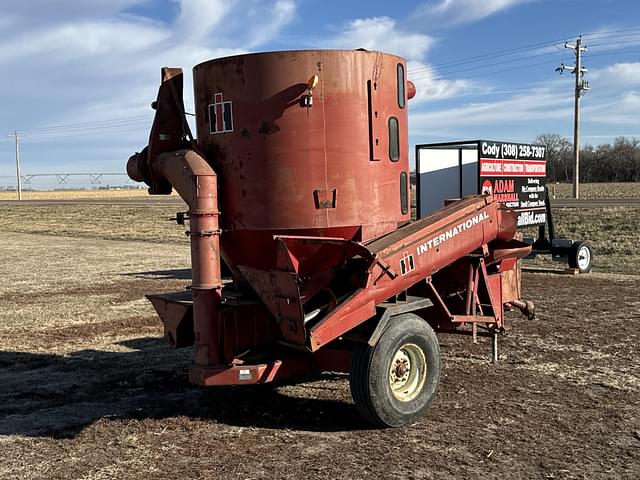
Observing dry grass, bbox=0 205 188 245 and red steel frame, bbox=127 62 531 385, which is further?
dry grass, bbox=0 205 188 245

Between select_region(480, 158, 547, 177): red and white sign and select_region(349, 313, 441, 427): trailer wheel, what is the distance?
→ 28.3 feet

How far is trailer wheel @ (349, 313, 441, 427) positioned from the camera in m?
5.11

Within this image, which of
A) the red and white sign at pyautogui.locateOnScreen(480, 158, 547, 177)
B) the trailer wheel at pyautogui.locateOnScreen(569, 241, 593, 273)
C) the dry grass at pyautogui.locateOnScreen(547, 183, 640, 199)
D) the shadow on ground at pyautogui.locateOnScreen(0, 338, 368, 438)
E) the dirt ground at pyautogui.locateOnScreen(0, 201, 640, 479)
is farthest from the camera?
the dry grass at pyautogui.locateOnScreen(547, 183, 640, 199)

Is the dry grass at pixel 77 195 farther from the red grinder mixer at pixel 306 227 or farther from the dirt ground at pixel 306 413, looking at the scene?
the red grinder mixer at pixel 306 227

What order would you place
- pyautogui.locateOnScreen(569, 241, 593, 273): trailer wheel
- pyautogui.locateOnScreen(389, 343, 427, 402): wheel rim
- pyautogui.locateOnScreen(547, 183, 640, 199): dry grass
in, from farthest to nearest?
pyautogui.locateOnScreen(547, 183, 640, 199): dry grass, pyautogui.locateOnScreen(569, 241, 593, 273): trailer wheel, pyautogui.locateOnScreen(389, 343, 427, 402): wheel rim

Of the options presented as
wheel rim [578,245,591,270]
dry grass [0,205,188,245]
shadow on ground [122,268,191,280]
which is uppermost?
dry grass [0,205,188,245]

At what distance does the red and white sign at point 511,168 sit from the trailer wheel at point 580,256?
1888 mm

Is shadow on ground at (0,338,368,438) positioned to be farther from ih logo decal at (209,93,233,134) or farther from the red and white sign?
the red and white sign

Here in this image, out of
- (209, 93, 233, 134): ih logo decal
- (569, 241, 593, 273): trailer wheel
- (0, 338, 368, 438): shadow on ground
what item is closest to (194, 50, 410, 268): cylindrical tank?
(209, 93, 233, 134): ih logo decal

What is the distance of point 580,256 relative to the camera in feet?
47.5

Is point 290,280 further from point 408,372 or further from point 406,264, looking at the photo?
point 408,372

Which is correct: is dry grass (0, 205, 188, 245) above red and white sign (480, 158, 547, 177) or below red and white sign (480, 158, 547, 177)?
below

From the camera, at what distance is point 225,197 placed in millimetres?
5578

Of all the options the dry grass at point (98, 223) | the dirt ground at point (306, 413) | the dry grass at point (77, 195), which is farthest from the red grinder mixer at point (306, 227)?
the dry grass at point (77, 195)
